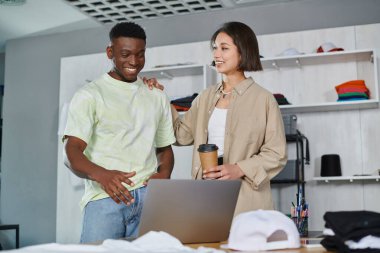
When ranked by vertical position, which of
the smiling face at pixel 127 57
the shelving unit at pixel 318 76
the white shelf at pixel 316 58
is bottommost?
the smiling face at pixel 127 57

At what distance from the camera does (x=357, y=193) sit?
171 inches

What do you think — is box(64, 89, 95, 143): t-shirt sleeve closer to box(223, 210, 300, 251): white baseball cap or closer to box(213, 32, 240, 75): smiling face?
box(213, 32, 240, 75): smiling face

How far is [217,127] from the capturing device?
2.25 meters

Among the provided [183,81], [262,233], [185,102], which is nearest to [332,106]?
[185,102]

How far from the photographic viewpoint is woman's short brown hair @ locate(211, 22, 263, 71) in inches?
89.7

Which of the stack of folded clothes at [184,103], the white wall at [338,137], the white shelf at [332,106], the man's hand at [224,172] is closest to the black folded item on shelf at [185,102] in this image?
the stack of folded clothes at [184,103]

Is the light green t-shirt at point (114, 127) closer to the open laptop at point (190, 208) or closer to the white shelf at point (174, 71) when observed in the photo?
the open laptop at point (190, 208)

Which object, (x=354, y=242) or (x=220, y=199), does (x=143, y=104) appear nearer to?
(x=220, y=199)

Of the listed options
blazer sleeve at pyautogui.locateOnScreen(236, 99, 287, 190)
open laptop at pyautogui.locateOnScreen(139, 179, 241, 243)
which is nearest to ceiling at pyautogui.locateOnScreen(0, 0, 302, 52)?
blazer sleeve at pyautogui.locateOnScreen(236, 99, 287, 190)

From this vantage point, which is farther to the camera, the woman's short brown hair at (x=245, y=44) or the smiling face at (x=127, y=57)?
the woman's short brown hair at (x=245, y=44)

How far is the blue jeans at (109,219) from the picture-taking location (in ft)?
6.16

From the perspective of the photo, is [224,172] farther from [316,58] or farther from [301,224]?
[316,58]

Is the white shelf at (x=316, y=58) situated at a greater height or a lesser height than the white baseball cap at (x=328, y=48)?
lesser

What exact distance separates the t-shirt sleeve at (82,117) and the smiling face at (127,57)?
173 millimetres
